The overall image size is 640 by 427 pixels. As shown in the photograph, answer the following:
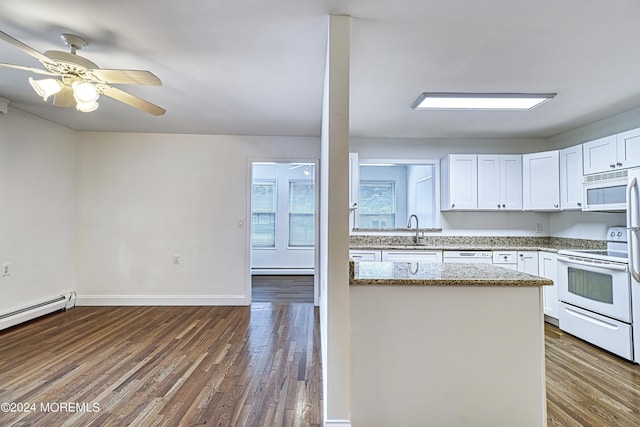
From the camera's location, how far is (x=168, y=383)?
7.40 ft

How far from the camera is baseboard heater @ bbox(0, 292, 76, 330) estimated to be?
328 centimetres

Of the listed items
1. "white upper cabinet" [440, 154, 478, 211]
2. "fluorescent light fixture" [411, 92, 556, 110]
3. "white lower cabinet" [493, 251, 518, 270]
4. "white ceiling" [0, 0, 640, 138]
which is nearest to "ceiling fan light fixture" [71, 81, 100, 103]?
"white ceiling" [0, 0, 640, 138]

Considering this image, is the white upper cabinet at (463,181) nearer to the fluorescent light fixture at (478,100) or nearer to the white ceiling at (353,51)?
the white ceiling at (353,51)

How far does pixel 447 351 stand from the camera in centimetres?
175

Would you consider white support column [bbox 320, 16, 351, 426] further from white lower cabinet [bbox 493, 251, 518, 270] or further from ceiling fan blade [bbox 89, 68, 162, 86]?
white lower cabinet [bbox 493, 251, 518, 270]

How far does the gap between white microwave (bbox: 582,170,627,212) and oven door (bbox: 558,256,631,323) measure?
0.61m

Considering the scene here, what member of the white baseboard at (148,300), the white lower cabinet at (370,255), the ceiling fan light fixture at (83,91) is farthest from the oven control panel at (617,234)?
the ceiling fan light fixture at (83,91)

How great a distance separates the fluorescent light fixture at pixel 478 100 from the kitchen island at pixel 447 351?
173 cm

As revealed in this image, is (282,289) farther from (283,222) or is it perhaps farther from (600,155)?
(600,155)

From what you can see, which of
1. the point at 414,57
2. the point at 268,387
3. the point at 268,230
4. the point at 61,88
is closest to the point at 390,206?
the point at 268,230

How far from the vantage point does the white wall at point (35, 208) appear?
3326 millimetres

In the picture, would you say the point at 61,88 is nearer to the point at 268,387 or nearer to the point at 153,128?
the point at 153,128

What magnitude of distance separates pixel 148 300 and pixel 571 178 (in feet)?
18.1

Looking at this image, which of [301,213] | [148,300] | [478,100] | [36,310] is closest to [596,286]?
[478,100]
